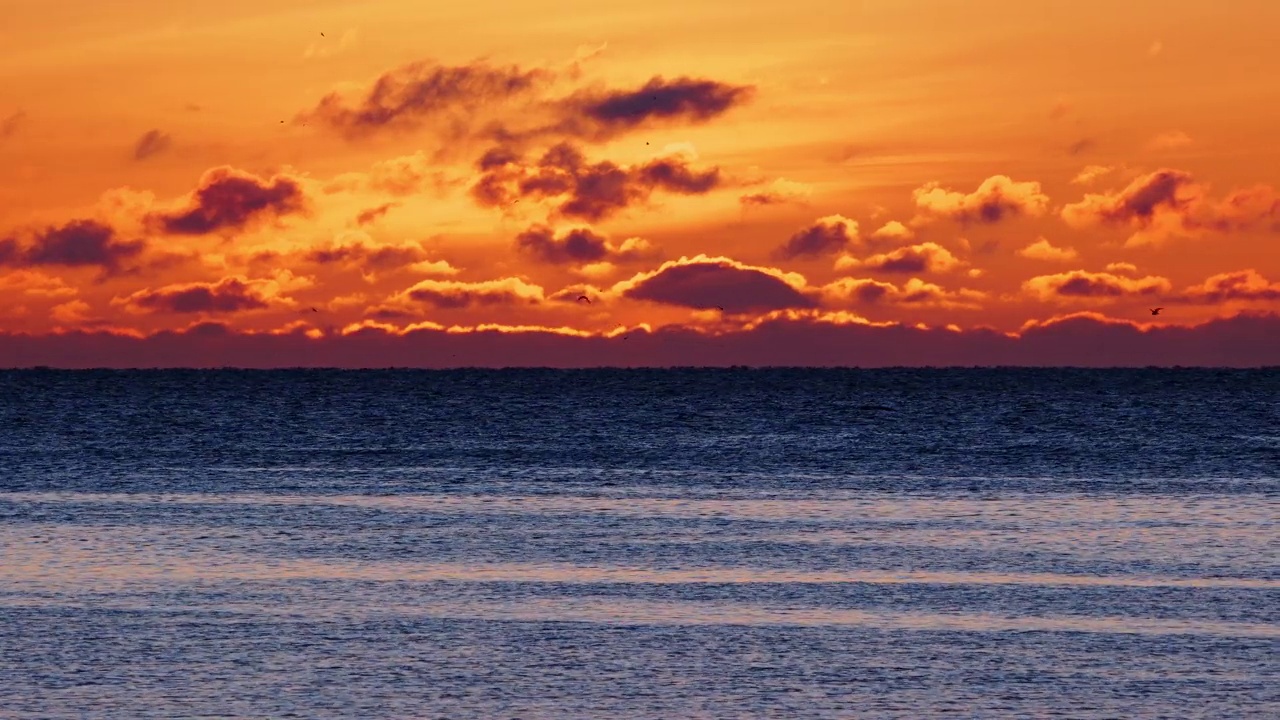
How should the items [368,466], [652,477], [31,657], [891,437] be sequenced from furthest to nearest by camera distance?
[891,437], [368,466], [652,477], [31,657]

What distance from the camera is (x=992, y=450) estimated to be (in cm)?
7406

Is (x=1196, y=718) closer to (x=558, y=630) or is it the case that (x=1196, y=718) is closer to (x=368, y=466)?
(x=558, y=630)

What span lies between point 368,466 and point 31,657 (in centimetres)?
4022

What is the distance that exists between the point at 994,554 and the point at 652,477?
23.7 metres

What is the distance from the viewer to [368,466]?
203 feet

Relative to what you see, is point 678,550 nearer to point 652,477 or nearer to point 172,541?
point 172,541

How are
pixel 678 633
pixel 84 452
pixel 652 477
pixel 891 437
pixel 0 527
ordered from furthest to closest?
pixel 891 437
pixel 84 452
pixel 652 477
pixel 0 527
pixel 678 633

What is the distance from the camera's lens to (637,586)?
2841 centimetres

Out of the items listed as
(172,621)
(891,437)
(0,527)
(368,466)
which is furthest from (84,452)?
(172,621)

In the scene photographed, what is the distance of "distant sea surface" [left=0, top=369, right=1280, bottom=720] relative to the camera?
20078mm

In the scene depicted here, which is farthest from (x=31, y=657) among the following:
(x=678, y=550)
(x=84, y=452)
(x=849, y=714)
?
(x=84, y=452)

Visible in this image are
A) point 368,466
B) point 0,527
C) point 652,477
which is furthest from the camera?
point 368,466

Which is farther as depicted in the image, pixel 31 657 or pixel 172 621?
pixel 172 621

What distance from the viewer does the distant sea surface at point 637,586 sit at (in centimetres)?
2008
